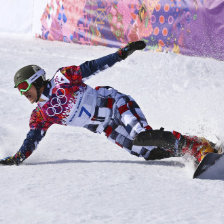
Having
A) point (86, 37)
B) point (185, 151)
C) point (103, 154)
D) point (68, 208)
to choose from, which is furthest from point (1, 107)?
point (86, 37)

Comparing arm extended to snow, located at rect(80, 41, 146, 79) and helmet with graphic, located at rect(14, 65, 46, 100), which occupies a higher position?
arm extended to snow, located at rect(80, 41, 146, 79)

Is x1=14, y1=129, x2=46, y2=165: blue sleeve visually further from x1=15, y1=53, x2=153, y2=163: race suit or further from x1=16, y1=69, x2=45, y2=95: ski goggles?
x1=16, y1=69, x2=45, y2=95: ski goggles

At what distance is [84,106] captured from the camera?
342cm

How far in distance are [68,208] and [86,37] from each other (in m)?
8.93

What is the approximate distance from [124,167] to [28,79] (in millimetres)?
1031

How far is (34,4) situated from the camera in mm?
13164

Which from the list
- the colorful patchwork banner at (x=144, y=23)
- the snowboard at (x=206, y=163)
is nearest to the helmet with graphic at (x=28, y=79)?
the snowboard at (x=206, y=163)

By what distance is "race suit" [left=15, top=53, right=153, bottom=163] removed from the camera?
3.37m

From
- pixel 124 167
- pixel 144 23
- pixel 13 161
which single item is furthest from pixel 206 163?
pixel 144 23

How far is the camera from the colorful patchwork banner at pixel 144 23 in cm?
725

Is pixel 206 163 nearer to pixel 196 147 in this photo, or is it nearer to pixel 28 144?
pixel 196 147

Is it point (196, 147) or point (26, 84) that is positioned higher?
point (26, 84)

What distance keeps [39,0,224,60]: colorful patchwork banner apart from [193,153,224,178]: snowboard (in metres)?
4.63

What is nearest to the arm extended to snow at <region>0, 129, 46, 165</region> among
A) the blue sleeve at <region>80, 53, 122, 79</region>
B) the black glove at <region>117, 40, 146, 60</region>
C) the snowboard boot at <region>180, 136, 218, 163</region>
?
the blue sleeve at <region>80, 53, 122, 79</region>
